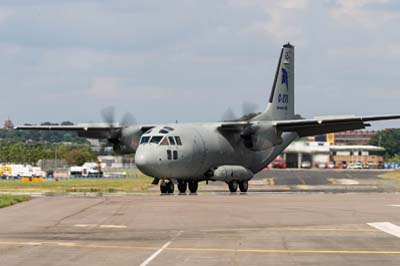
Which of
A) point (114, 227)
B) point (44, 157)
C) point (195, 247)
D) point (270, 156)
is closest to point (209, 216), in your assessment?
point (114, 227)

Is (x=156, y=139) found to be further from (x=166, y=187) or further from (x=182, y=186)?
(x=182, y=186)

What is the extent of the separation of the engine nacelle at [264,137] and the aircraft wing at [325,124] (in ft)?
1.37

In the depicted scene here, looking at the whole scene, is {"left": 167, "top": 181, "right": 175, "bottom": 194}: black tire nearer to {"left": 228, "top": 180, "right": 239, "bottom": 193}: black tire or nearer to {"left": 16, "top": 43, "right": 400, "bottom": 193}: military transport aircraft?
{"left": 16, "top": 43, "right": 400, "bottom": 193}: military transport aircraft

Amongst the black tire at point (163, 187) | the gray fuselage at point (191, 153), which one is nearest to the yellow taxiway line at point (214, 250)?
the gray fuselage at point (191, 153)

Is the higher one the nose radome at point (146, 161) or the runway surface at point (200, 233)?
the nose radome at point (146, 161)

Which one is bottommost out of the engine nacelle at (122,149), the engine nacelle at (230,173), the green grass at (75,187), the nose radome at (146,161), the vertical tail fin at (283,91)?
the green grass at (75,187)

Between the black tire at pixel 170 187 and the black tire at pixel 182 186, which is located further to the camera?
the black tire at pixel 182 186

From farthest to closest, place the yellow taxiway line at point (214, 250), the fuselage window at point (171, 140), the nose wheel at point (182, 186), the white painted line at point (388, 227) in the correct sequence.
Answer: the nose wheel at point (182, 186) < the fuselage window at point (171, 140) < the white painted line at point (388, 227) < the yellow taxiway line at point (214, 250)

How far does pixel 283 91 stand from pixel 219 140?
9.48m

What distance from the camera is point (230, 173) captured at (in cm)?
5431

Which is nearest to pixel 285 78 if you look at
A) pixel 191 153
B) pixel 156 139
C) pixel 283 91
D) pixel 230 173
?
pixel 283 91

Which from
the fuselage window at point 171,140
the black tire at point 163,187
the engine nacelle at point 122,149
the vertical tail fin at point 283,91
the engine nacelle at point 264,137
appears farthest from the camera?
the vertical tail fin at point 283,91

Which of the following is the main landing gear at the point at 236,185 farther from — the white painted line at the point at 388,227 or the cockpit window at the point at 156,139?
the white painted line at the point at 388,227

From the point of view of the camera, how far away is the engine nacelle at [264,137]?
2184 inches
